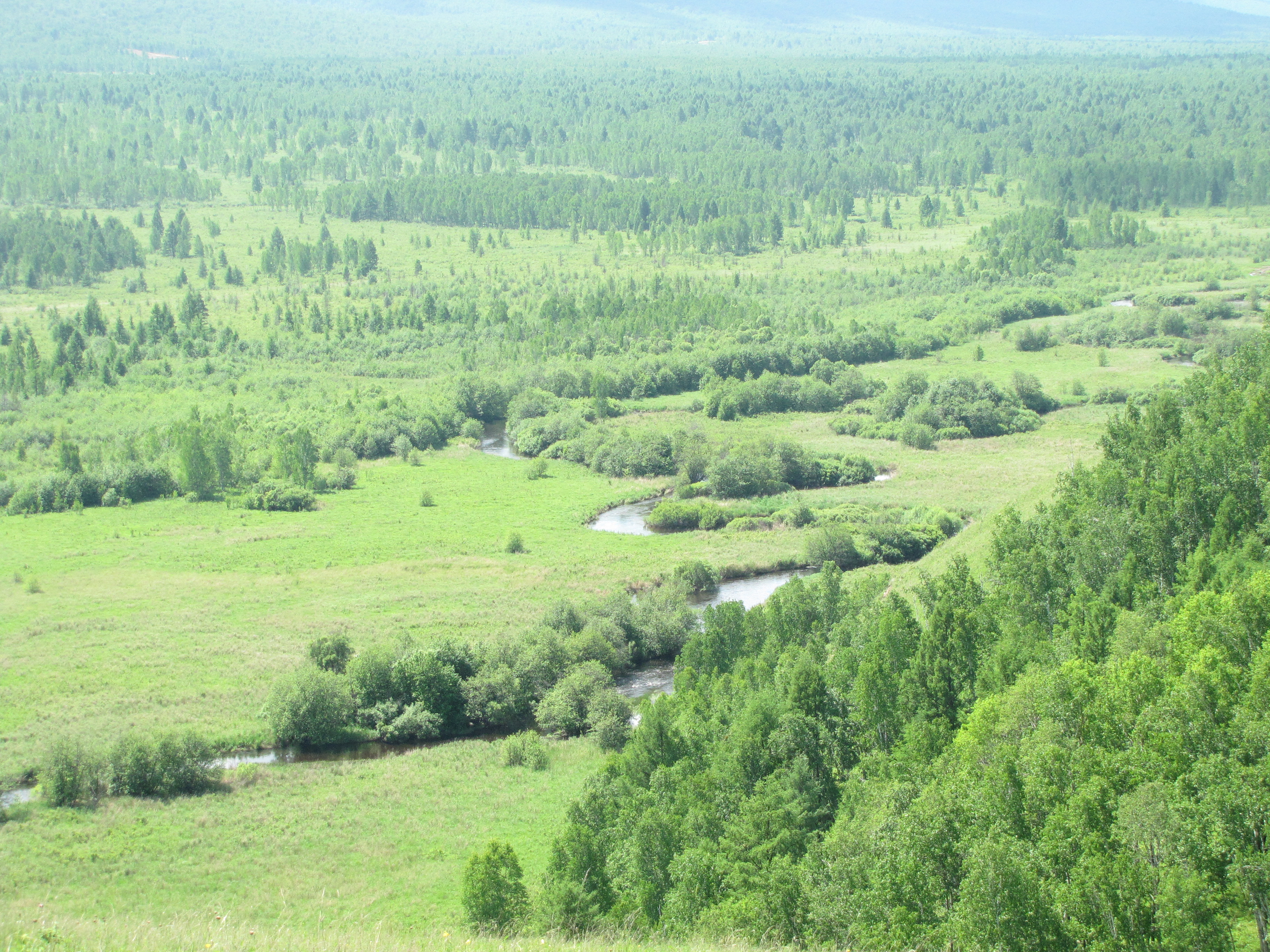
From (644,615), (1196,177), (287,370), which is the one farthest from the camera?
(1196,177)

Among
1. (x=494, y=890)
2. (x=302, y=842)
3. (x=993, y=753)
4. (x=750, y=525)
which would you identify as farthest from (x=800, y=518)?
(x=494, y=890)

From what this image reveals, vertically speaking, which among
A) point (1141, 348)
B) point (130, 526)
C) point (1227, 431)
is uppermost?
point (1227, 431)

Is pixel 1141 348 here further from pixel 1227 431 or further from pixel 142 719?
pixel 142 719

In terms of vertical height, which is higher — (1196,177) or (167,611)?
(1196,177)

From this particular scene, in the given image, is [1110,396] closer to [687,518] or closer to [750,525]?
[750,525]

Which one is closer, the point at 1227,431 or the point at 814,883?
the point at 814,883

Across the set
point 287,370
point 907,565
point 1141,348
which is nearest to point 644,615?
point 907,565

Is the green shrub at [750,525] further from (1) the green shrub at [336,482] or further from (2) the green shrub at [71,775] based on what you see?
(2) the green shrub at [71,775]
